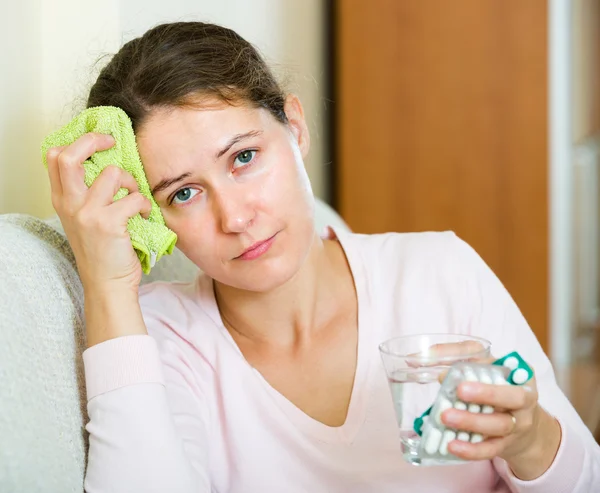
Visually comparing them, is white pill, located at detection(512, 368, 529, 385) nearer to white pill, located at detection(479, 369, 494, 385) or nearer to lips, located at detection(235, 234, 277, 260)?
white pill, located at detection(479, 369, 494, 385)

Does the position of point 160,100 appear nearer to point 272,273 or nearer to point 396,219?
point 272,273

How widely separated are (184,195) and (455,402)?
586 mm

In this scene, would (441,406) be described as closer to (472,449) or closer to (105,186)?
(472,449)

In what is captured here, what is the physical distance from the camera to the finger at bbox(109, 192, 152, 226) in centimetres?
121

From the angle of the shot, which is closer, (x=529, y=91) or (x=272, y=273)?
(x=272, y=273)

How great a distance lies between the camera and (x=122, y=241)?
3.99ft

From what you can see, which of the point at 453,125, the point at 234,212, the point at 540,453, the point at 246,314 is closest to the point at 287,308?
the point at 246,314

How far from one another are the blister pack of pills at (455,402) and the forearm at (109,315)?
0.48 m

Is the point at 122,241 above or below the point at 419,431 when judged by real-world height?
above

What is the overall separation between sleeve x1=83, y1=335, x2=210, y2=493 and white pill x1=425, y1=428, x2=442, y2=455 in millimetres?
416

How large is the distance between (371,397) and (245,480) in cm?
25

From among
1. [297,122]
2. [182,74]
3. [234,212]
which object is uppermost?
[182,74]

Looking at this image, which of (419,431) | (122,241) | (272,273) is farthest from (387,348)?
(122,241)

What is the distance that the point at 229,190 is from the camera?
124 cm
